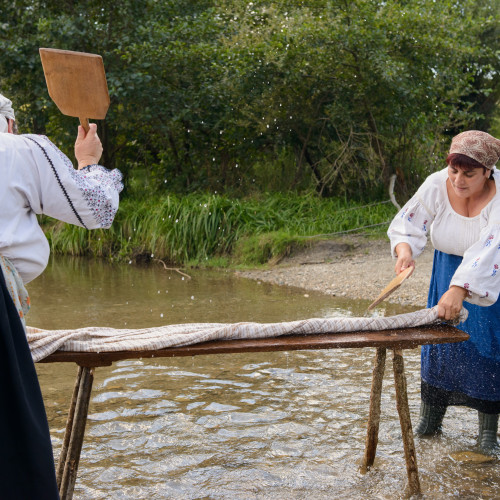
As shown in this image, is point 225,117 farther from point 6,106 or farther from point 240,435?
point 6,106

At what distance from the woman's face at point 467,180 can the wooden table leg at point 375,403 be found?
850 millimetres

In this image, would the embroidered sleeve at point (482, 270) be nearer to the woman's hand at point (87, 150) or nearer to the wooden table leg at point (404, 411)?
the wooden table leg at point (404, 411)

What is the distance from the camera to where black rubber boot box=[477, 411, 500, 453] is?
366 centimetres

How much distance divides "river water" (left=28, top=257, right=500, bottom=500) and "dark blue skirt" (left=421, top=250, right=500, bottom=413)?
0.34 metres

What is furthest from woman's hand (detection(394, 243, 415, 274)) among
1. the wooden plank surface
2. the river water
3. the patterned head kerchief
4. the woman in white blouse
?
the river water

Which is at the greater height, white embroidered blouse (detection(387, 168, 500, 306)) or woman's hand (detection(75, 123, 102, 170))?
woman's hand (detection(75, 123, 102, 170))

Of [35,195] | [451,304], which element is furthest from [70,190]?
[451,304]

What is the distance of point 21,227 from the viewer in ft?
7.09

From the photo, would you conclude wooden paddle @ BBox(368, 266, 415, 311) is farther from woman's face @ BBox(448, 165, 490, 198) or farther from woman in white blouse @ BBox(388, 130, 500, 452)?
woman's face @ BBox(448, 165, 490, 198)

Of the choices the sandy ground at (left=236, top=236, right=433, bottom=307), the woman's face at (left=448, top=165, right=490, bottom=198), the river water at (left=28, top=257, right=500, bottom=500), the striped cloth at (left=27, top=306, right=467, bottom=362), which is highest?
the woman's face at (left=448, top=165, right=490, bottom=198)

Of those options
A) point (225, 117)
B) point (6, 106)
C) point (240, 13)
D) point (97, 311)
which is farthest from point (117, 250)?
point (6, 106)

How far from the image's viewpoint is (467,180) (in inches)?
129

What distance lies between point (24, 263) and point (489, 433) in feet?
8.60

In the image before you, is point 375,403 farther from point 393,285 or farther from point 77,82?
point 77,82
